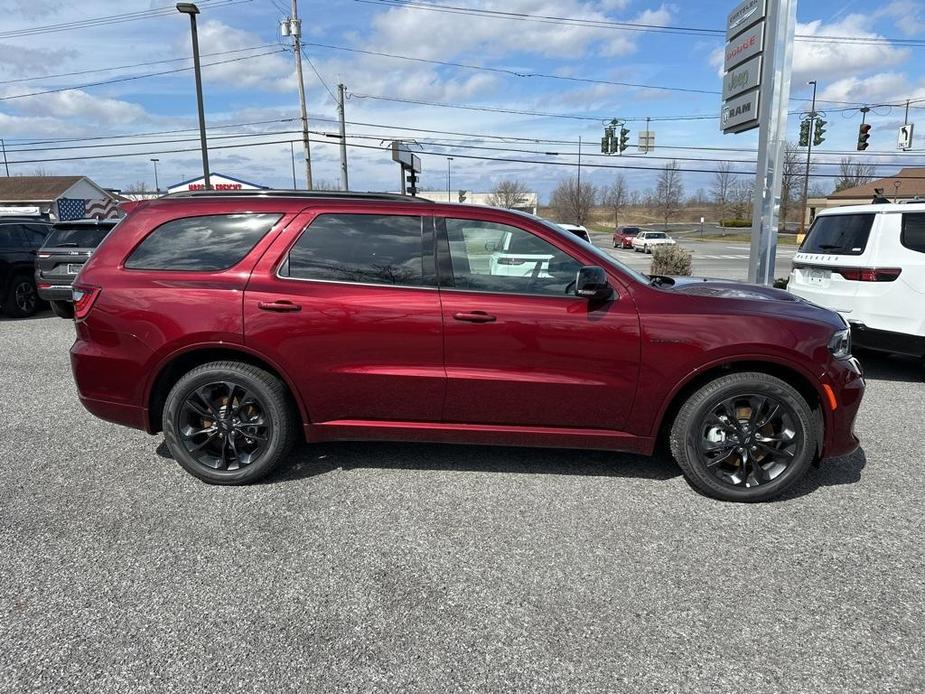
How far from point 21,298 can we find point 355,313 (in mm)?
10042

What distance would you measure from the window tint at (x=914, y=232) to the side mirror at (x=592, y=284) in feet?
14.0

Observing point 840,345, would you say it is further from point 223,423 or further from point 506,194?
point 506,194

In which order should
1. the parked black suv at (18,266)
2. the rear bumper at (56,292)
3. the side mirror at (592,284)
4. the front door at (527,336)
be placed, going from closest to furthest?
the side mirror at (592,284)
the front door at (527,336)
the rear bumper at (56,292)
the parked black suv at (18,266)

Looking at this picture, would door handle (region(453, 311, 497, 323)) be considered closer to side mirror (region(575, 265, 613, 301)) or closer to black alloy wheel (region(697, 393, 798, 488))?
side mirror (region(575, 265, 613, 301))

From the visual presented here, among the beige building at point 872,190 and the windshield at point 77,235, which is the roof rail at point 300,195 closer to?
the windshield at point 77,235

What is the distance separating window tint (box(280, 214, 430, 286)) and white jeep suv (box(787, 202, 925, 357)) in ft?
16.0

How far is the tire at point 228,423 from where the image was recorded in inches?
148

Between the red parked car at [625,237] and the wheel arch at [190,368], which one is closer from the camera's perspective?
the wheel arch at [190,368]

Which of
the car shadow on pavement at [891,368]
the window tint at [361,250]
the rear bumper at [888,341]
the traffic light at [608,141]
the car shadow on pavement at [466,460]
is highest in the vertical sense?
the traffic light at [608,141]

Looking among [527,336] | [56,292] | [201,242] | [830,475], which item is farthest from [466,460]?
[56,292]

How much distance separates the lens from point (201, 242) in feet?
12.6

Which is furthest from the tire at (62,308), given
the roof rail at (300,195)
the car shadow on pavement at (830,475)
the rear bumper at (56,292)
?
the car shadow on pavement at (830,475)

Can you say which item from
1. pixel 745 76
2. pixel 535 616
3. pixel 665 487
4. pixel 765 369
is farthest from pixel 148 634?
pixel 745 76

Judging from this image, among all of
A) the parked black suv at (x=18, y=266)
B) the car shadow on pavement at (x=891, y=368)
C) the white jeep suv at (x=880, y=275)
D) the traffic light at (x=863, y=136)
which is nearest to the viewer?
the white jeep suv at (x=880, y=275)
